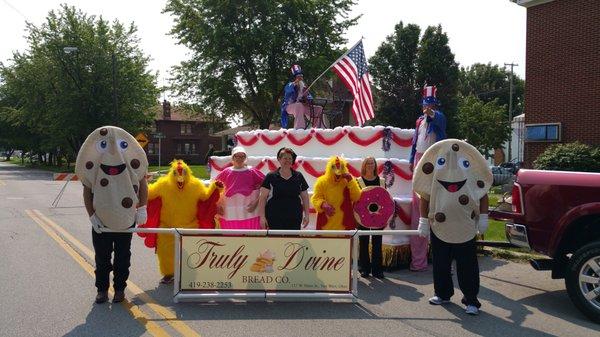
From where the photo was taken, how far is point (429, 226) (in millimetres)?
5992

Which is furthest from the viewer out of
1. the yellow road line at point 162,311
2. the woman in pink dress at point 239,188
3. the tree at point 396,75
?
the tree at point 396,75

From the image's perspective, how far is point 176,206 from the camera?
675 cm

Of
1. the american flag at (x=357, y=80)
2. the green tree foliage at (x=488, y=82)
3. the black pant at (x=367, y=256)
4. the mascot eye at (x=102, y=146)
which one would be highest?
the green tree foliage at (x=488, y=82)

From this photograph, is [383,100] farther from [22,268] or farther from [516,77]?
[516,77]

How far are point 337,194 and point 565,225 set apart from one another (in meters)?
2.71

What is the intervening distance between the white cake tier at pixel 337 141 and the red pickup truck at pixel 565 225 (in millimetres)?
3246

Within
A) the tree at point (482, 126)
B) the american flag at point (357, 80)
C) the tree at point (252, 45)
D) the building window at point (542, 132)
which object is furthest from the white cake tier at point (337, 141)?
the tree at point (482, 126)

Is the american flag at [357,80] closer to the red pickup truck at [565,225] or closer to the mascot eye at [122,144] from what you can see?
the red pickup truck at [565,225]

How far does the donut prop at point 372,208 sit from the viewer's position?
276 inches

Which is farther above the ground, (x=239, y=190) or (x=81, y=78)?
(x=81, y=78)

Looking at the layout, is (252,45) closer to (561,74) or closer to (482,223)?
(561,74)

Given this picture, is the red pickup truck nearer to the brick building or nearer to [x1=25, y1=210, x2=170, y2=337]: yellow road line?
[x1=25, y1=210, x2=170, y2=337]: yellow road line

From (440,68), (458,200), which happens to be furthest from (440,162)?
(440,68)

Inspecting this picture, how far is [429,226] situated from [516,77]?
81.5m
